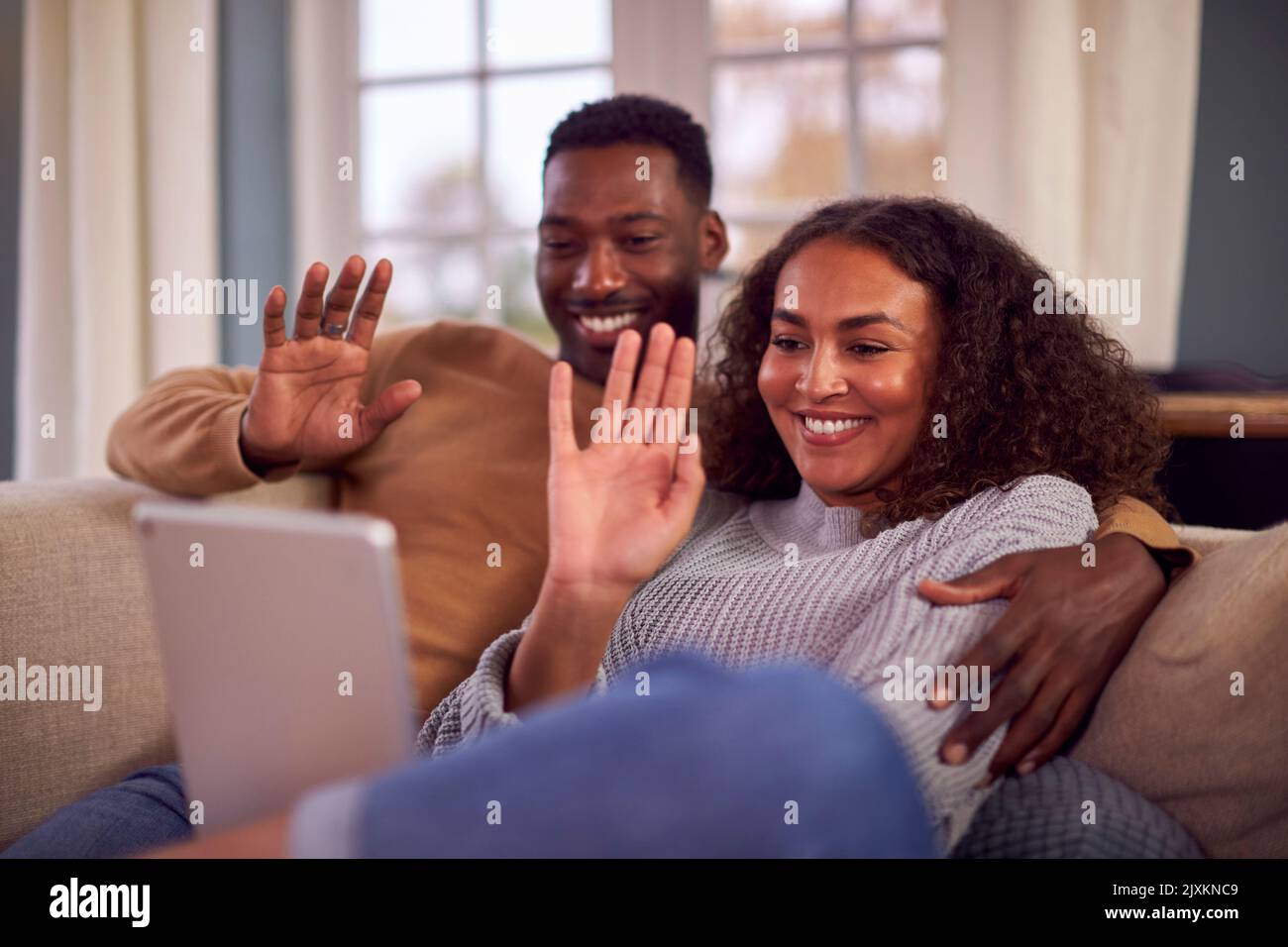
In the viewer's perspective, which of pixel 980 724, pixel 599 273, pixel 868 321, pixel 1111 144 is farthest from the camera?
pixel 1111 144

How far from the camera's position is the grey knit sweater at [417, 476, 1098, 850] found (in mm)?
967

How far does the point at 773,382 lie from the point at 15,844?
91 centimetres

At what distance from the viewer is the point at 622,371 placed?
113cm

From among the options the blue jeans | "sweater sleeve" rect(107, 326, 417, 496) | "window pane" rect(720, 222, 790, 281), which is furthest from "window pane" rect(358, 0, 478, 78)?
the blue jeans

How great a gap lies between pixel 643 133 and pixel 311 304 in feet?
1.97

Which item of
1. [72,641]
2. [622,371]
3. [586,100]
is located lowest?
[72,641]

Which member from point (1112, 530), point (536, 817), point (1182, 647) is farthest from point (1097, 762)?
point (536, 817)

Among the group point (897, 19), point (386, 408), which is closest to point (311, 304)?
point (386, 408)

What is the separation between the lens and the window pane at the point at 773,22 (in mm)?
2648

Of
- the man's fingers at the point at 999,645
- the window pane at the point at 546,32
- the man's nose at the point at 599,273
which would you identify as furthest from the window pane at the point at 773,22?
the man's fingers at the point at 999,645

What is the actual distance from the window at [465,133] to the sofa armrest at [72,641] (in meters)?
1.57

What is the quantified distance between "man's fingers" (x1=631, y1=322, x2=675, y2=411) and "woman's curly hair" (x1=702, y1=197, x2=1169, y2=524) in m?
0.30

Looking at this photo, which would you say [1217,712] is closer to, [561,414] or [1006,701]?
[1006,701]
